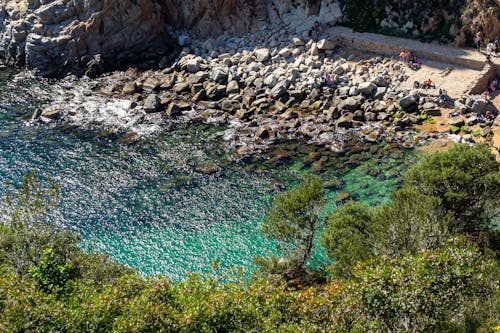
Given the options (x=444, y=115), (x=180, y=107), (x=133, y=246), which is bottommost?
(x=133, y=246)

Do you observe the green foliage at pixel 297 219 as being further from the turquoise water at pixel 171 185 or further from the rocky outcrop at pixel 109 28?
the rocky outcrop at pixel 109 28

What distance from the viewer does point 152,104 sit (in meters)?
64.8

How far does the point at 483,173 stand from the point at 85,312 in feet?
91.9

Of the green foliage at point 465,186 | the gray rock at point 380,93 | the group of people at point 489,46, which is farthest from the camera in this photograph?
the gray rock at point 380,93

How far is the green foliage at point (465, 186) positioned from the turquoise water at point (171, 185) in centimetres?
1061

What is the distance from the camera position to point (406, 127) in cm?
5694

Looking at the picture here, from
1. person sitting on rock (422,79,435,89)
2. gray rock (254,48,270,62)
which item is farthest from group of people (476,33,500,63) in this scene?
gray rock (254,48,270,62)

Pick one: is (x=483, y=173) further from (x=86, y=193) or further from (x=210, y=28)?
(x=210, y=28)

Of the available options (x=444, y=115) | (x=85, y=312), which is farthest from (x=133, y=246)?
(x=444, y=115)

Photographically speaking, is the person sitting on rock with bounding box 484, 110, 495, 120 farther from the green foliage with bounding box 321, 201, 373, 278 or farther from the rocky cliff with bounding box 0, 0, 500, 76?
the rocky cliff with bounding box 0, 0, 500, 76

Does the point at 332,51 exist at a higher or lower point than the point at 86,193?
higher

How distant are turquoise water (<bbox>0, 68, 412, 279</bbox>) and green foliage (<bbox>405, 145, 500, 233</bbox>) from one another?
418 inches

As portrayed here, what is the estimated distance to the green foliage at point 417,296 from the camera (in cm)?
2330

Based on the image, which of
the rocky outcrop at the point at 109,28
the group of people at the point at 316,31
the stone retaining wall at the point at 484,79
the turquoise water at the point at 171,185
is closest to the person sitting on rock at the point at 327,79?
the group of people at the point at 316,31
